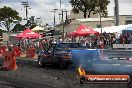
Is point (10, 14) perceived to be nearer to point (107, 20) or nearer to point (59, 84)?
point (107, 20)

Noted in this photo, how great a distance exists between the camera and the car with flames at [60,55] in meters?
20.0

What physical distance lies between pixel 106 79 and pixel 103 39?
2669 centimetres

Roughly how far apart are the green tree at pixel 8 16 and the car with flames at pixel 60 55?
295 ft

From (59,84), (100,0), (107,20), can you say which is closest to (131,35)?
(59,84)

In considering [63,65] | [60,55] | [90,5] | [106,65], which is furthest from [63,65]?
[90,5]

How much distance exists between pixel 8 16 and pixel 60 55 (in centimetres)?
9341

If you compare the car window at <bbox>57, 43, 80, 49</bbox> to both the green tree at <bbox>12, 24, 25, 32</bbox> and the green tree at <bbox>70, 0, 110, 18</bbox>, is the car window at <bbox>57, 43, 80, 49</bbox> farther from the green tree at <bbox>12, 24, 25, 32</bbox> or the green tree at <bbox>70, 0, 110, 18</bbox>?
the green tree at <bbox>12, 24, 25, 32</bbox>

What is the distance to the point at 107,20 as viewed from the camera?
66.4 meters

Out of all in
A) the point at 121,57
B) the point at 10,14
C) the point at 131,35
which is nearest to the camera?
the point at 121,57

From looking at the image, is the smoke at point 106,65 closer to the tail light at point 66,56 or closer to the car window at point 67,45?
the tail light at point 66,56

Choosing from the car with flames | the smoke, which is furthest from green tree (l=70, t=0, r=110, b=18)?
the smoke

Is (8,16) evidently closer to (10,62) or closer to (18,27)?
(18,27)

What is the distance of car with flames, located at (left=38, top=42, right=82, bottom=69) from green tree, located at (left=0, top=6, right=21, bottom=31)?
89819 mm

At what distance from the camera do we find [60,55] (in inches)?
804
